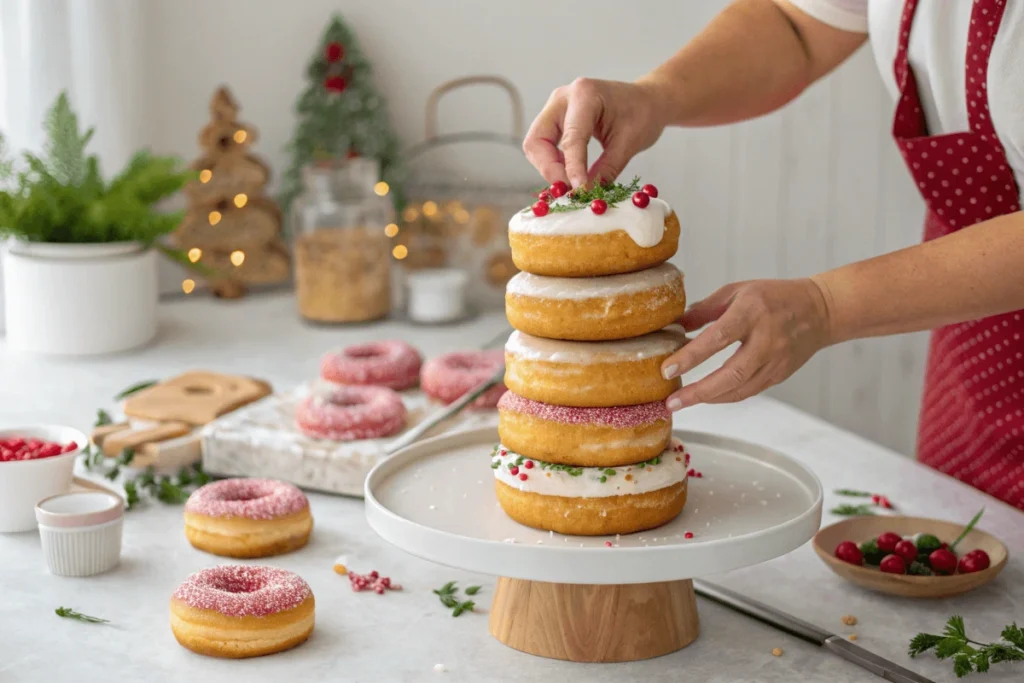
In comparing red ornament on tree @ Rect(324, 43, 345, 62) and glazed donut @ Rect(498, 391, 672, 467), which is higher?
red ornament on tree @ Rect(324, 43, 345, 62)

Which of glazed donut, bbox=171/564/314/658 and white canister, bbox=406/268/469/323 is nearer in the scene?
glazed donut, bbox=171/564/314/658

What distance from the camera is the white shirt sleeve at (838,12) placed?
60.2 inches

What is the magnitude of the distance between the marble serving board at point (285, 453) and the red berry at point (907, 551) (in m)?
0.63

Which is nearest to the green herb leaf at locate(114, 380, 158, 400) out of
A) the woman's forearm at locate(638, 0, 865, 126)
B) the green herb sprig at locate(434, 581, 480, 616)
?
the green herb sprig at locate(434, 581, 480, 616)

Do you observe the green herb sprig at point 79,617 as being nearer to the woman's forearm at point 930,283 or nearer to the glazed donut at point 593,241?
the glazed donut at point 593,241

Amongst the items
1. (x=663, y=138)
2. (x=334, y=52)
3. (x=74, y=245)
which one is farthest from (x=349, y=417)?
(x=663, y=138)

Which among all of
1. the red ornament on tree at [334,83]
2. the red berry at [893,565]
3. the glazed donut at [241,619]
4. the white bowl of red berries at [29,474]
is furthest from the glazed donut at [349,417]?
the red ornament on tree at [334,83]

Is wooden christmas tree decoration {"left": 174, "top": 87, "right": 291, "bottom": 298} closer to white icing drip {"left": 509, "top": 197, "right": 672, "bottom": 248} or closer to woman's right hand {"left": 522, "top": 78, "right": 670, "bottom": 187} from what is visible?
woman's right hand {"left": 522, "top": 78, "right": 670, "bottom": 187}

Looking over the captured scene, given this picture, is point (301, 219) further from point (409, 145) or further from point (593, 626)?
point (593, 626)

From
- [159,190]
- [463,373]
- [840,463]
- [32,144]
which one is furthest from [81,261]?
[840,463]

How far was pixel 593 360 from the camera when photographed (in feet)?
3.48

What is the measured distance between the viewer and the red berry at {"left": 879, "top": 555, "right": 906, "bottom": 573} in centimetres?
123

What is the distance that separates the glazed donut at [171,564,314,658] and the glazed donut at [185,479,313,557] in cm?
18

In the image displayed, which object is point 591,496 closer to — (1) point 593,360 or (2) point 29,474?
(1) point 593,360
